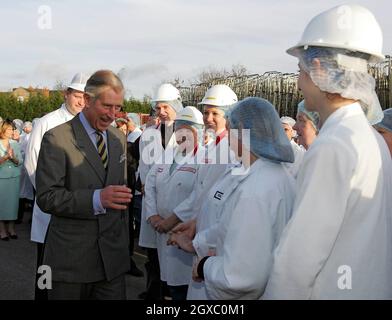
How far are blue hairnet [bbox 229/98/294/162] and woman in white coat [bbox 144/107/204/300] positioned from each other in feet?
6.20

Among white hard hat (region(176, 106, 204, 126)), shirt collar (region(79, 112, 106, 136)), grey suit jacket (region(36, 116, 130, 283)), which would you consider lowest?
grey suit jacket (region(36, 116, 130, 283))

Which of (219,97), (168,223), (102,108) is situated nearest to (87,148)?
(102,108)

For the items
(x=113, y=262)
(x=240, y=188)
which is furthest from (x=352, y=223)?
(x=113, y=262)

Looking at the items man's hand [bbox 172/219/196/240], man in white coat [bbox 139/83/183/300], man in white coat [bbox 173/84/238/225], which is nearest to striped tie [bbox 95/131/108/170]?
man's hand [bbox 172/219/196/240]

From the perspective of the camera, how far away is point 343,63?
2107mm

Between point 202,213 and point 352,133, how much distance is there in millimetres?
1461

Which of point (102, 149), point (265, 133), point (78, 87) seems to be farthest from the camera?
point (78, 87)

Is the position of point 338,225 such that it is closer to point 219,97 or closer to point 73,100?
point 219,97

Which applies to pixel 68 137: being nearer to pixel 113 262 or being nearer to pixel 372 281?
pixel 113 262

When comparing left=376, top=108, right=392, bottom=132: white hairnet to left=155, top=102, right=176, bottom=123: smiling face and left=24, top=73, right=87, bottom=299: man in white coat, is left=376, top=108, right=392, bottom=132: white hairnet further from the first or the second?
left=24, top=73, right=87, bottom=299: man in white coat

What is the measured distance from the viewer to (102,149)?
3229 millimetres

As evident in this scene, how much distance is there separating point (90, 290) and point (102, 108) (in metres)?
1.14

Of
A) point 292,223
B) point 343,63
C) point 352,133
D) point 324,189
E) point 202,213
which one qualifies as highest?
point 343,63

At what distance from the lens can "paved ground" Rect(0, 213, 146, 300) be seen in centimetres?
585
